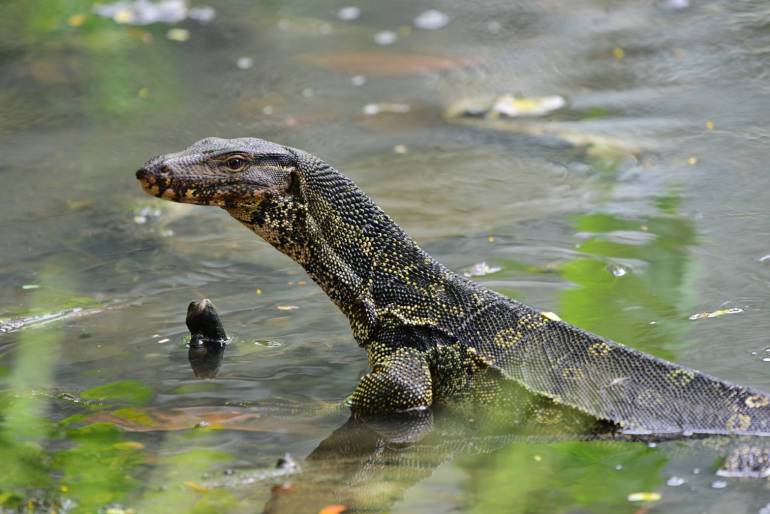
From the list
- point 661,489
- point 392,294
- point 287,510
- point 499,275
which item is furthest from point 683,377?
point 499,275

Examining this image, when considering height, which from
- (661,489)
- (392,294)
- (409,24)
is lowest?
(661,489)

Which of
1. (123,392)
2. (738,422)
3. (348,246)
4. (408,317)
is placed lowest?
(738,422)

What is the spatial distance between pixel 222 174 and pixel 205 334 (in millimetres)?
1162

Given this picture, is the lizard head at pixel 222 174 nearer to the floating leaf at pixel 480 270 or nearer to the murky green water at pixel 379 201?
the murky green water at pixel 379 201

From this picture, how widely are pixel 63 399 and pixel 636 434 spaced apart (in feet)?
9.33

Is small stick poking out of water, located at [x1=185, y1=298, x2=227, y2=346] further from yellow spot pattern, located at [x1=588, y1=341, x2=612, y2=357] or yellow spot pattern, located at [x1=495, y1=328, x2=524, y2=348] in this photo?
yellow spot pattern, located at [x1=588, y1=341, x2=612, y2=357]

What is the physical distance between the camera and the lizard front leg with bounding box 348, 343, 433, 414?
575cm

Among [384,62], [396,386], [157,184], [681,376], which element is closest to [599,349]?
[681,376]

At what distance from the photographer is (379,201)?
957 cm

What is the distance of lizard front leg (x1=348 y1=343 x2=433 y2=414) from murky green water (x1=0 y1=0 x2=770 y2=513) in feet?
0.45

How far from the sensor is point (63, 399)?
19.7ft

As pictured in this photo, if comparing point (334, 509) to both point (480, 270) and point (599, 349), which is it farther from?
point (480, 270)

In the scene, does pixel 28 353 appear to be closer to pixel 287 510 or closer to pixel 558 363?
pixel 287 510

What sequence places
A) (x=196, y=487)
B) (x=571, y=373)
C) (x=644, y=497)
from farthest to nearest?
1. (x=571, y=373)
2. (x=196, y=487)
3. (x=644, y=497)
